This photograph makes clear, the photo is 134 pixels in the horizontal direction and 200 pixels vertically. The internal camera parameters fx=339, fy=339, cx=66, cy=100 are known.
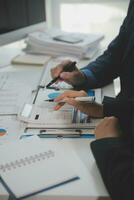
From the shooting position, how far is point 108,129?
91cm

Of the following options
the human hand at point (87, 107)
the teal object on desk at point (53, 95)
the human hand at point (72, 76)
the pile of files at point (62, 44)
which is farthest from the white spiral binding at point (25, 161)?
the pile of files at point (62, 44)

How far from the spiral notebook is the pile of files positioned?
2.70 ft

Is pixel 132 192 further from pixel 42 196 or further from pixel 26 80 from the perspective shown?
pixel 26 80

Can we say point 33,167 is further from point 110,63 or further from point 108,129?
point 110,63

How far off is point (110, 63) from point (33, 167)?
0.72 metres

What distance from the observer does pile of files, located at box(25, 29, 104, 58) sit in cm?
164

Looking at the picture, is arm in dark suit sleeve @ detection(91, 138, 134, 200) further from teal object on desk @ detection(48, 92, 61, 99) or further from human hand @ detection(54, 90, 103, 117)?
teal object on desk @ detection(48, 92, 61, 99)

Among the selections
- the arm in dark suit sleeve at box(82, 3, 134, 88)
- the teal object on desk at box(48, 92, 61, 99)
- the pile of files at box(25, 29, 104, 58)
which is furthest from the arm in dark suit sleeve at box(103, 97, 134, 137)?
the pile of files at box(25, 29, 104, 58)

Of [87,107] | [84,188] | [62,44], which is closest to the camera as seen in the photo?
[84,188]

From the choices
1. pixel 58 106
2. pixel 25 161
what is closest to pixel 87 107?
pixel 58 106

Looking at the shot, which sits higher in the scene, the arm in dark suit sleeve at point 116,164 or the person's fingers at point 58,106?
the arm in dark suit sleeve at point 116,164

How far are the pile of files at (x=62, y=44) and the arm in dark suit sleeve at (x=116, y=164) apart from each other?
2.82 ft

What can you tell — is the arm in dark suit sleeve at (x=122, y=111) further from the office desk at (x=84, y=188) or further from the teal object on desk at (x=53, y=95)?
the teal object on desk at (x=53, y=95)

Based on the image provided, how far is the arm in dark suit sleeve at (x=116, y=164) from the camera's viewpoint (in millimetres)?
719
